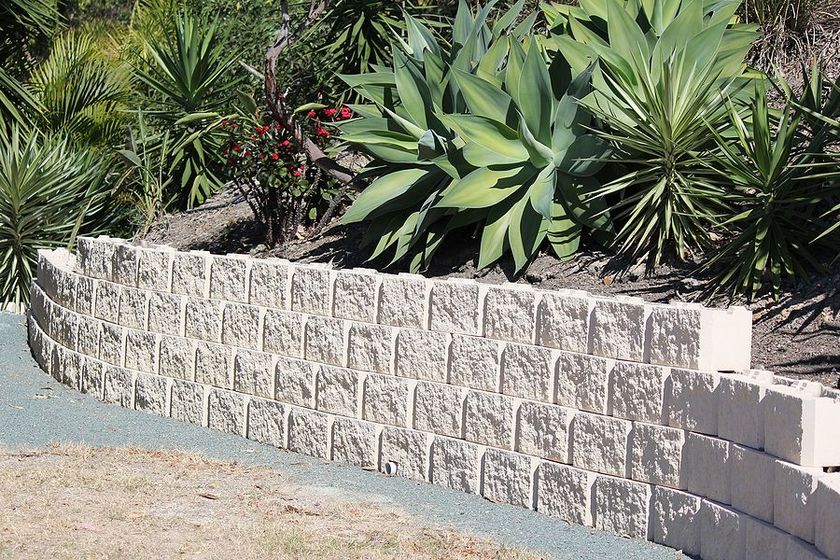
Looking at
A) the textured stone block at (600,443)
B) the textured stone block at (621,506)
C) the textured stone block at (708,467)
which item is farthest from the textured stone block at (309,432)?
the textured stone block at (708,467)

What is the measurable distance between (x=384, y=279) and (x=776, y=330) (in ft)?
7.33

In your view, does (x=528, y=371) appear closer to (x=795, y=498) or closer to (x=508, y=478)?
(x=508, y=478)

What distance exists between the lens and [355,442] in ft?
22.4

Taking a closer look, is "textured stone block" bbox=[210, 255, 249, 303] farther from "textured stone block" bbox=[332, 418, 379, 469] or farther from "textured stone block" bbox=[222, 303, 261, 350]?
"textured stone block" bbox=[332, 418, 379, 469]

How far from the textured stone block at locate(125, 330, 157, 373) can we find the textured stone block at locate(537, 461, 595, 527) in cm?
365

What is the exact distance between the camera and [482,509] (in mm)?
5922

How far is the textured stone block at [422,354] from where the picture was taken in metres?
6.39

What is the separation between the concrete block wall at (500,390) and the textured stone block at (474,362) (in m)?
0.01

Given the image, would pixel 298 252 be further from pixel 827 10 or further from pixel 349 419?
pixel 827 10

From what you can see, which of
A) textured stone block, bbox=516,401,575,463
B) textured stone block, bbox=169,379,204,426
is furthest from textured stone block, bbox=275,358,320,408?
textured stone block, bbox=516,401,575,463

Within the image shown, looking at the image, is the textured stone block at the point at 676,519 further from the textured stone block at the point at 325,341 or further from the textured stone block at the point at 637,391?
the textured stone block at the point at 325,341

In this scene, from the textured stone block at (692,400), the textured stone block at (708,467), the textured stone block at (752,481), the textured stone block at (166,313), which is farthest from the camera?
the textured stone block at (166,313)

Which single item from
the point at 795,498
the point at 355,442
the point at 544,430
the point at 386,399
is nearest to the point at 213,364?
the point at 355,442

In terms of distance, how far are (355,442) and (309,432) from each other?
0.41 m
